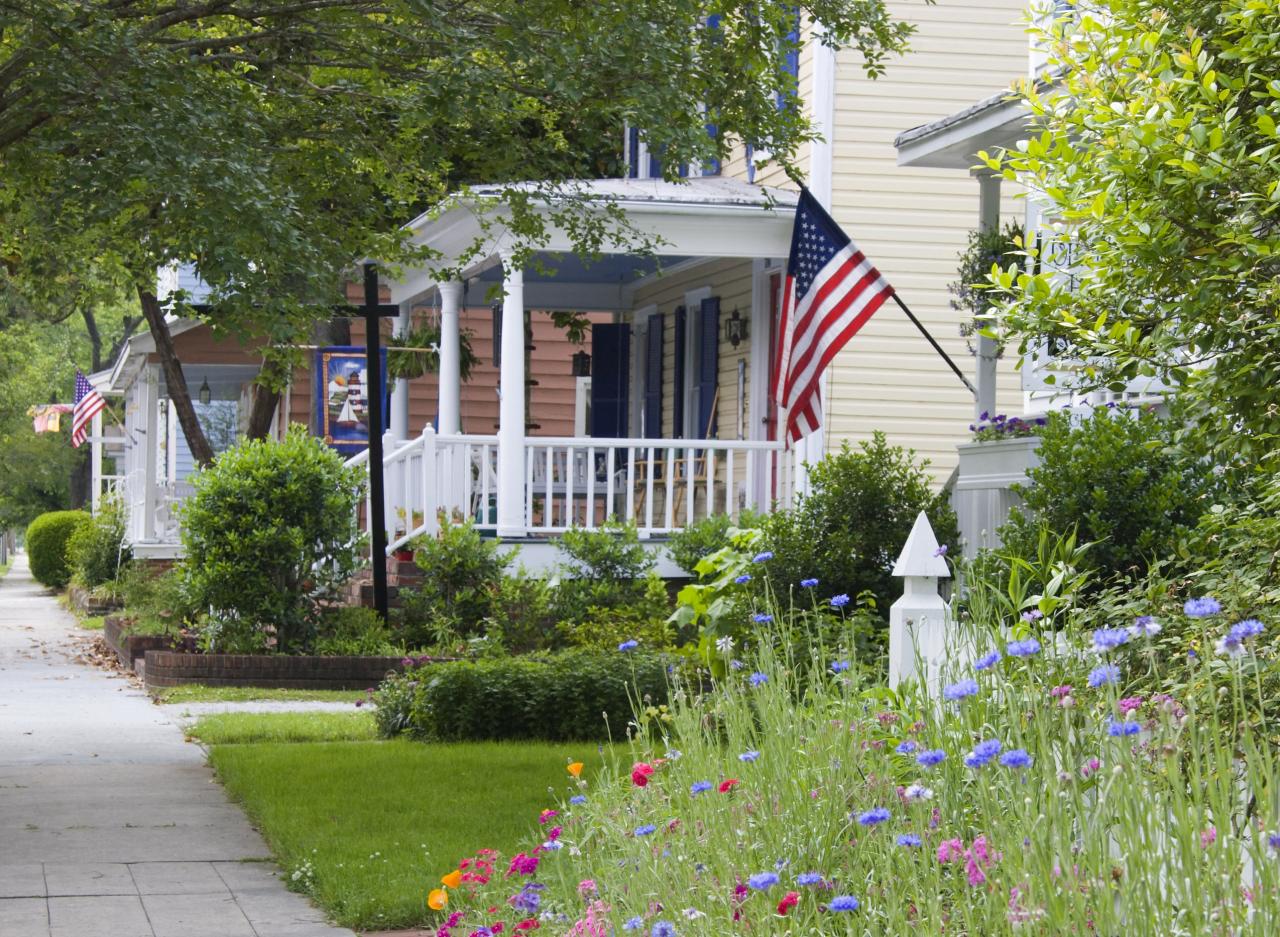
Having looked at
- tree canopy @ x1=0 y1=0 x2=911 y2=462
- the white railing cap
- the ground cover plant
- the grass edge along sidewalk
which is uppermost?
tree canopy @ x1=0 y1=0 x2=911 y2=462

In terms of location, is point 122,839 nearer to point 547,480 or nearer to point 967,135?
point 967,135

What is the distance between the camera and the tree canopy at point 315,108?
8547 millimetres

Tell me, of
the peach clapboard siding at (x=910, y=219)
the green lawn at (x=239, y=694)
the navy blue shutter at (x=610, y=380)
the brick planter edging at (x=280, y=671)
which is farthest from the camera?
the navy blue shutter at (x=610, y=380)

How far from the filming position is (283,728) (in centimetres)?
1100

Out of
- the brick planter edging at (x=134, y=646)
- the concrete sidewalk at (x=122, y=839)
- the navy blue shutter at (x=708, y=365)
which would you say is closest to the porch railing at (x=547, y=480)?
the navy blue shutter at (x=708, y=365)

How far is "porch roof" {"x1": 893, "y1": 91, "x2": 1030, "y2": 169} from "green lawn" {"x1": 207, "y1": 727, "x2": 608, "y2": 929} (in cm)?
495

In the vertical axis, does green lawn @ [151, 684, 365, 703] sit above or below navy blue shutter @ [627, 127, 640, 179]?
below

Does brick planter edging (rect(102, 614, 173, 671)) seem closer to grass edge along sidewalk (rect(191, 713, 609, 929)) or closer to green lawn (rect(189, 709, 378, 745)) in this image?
green lawn (rect(189, 709, 378, 745))

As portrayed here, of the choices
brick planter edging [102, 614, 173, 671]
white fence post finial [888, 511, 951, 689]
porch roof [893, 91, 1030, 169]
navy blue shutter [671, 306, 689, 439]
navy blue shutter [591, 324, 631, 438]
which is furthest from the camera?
navy blue shutter [591, 324, 631, 438]

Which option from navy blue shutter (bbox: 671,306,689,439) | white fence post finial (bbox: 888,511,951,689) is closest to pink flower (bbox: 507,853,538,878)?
white fence post finial (bbox: 888,511,951,689)

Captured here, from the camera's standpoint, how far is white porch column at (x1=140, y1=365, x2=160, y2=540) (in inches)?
904

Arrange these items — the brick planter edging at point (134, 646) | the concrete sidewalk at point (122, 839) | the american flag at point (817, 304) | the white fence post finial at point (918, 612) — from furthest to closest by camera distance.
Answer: the brick planter edging at point (134, 646) → the american flag at point (817, 304) → the concrete sidewalk at point (122, 839) → the white fence post finial at point (918, 612)

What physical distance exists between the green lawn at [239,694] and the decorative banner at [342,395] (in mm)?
3325

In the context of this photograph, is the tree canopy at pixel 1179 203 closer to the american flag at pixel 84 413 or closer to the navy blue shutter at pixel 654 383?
the navy blue shutter at pixel 654 383
